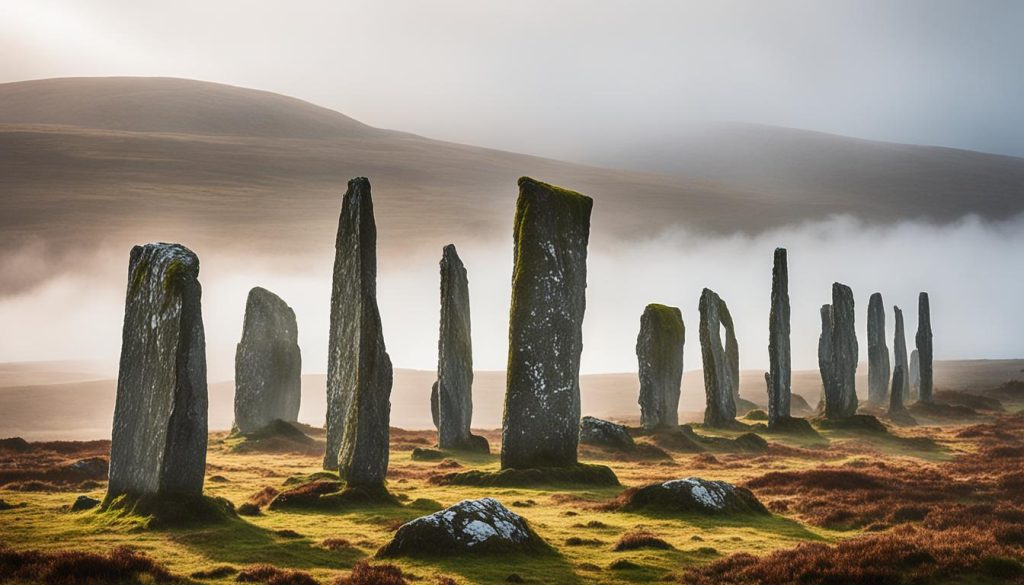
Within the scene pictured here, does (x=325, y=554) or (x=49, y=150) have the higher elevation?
(x=49, y=150)

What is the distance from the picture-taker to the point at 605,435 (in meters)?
37.7

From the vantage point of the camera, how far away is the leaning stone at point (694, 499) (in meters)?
21.0

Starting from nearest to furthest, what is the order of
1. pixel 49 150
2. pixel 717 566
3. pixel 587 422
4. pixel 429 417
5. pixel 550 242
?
pixel 717 566 < pixel 550 242 < pixel 587 422 < pixel 429 417 < pixel 49 150

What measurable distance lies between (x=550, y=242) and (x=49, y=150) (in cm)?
14538

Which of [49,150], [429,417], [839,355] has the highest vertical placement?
[49,150]

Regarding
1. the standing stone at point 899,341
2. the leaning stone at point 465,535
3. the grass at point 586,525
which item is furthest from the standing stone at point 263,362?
the standing stone at point 899,341

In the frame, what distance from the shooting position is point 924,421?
186 feet

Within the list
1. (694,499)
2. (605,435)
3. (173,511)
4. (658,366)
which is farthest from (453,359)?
(173,511)

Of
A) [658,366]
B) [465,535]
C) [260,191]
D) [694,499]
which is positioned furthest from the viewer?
[260,191]

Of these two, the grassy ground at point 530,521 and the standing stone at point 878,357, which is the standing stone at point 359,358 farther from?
the standing stone at point 878,357

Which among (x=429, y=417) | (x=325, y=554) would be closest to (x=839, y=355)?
(x=429, y=417)

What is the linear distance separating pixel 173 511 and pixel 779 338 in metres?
32.6

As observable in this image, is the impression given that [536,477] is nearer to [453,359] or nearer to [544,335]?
[544,335]

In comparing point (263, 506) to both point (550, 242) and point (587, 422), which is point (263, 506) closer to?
point (550, 242)
